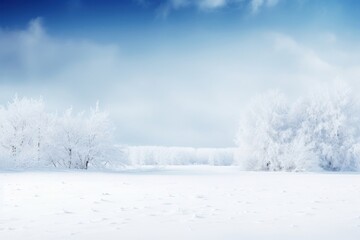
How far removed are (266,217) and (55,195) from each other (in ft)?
27.7

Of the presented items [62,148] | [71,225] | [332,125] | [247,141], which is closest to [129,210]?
[71,225]

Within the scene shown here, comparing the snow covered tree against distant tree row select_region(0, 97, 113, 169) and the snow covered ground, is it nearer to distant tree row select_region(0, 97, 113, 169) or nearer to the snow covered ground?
distant tree row select_region(0, 97, 113, 169)

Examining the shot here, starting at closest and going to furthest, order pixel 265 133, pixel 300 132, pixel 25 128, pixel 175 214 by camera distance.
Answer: pixel 175 214
pixel 25 128
pixel 265 133
pixel 300 132

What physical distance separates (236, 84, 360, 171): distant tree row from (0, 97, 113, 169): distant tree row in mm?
16571

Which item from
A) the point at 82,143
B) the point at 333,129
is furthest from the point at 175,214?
the point at 333,129

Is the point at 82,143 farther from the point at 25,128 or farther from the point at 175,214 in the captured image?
the point at 175,214

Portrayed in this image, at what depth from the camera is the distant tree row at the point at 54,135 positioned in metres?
39.9

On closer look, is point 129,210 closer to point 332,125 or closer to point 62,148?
point 62,148

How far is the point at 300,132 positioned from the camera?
4425 centimetres

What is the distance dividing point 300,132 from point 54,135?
90.6ft

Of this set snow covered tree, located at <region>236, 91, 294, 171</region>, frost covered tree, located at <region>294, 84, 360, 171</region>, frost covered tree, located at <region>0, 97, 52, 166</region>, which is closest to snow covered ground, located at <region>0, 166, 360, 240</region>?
frost covered tree, located at <region>0, 97, 52, 166</region>

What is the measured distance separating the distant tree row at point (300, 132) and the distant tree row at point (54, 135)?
1657 centimetres

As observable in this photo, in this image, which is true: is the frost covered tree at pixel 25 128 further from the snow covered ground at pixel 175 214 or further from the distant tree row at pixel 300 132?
the snow covered ground at pixel 175 214

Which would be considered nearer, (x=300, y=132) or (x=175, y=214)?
(x=175, y=214)
